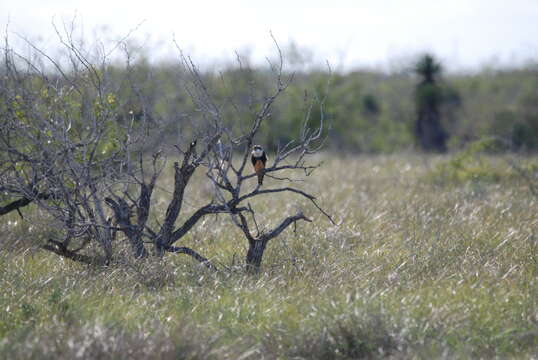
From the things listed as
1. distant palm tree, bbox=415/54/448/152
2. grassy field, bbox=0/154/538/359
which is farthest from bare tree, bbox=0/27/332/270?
distant palm tree, bbox=415/54/448/152

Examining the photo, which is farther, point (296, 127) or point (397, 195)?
point (296, 127)

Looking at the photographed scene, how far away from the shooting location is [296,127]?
17281mm

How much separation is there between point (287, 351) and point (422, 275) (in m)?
1.57

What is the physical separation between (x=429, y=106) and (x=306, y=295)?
Result: 1520 cm

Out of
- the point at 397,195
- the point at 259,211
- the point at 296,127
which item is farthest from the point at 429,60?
the point at 259,211

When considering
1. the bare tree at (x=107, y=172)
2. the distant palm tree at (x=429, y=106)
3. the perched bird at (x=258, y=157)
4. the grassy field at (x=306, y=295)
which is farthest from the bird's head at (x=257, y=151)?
the distant palm tree at (x=429, y=106)

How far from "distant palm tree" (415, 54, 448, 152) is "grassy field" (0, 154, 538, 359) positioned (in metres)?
11.7

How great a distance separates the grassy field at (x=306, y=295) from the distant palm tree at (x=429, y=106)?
38.3 ft

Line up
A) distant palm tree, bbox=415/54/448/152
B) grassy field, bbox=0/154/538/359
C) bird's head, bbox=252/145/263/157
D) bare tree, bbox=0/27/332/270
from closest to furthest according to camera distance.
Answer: grassy field, bbox=0/154/538/359
bare tree, bbox=0/27/332/270
bird's head, bbox=252/145/263/157
distant palm tree, bbox=415/54/448/152

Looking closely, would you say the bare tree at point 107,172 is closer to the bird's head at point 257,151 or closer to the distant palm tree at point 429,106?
the bird's head at point 257,151

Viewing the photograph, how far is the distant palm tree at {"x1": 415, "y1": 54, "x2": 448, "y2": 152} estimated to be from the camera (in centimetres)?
1809

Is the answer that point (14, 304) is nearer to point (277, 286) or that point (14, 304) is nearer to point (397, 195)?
point (277, 286)

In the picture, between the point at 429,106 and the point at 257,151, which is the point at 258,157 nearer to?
the point at 257,151

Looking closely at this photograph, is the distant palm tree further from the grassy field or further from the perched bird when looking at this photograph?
the perched bird
